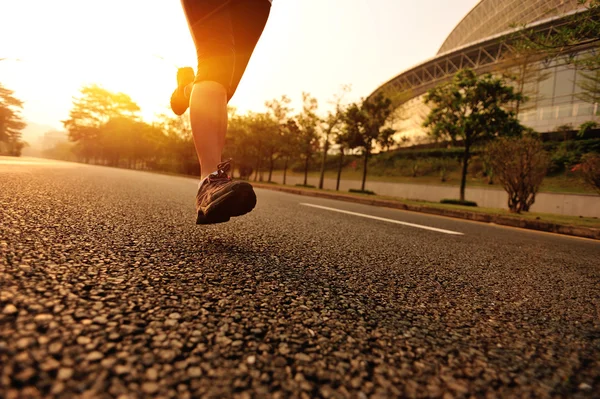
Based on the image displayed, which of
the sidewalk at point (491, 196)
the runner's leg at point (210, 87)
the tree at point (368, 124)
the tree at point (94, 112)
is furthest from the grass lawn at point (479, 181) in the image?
the tree at point (94, 112)

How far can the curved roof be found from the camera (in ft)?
150

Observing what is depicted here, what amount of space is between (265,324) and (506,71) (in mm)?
31865

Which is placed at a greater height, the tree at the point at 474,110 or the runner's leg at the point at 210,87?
the tree at the point at 474,110

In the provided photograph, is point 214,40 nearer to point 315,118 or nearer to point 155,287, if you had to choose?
point 155,287

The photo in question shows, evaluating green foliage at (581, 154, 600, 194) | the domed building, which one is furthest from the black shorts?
the domed building

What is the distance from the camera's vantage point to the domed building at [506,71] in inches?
1104

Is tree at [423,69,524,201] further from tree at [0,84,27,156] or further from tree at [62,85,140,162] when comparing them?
tree at [62,85,140,162]

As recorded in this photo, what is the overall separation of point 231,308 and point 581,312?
47.8 inches

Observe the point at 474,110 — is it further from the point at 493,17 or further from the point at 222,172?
the point at 493,17

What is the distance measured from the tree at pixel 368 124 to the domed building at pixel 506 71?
4255 millimetres

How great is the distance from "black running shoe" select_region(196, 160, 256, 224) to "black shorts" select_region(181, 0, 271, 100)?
2.10 feet

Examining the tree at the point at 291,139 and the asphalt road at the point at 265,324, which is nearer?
the asphalt road at the point at 265,324

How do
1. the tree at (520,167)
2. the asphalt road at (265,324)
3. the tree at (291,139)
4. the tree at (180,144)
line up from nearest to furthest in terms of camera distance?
1. the asphalt road at (265,324)
2. the tree at (520,167)
3. the tree at (291,139)
4. the tree at (180,144)

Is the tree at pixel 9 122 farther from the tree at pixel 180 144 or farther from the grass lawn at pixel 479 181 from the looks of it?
the grass lawn at pixel 479 181
